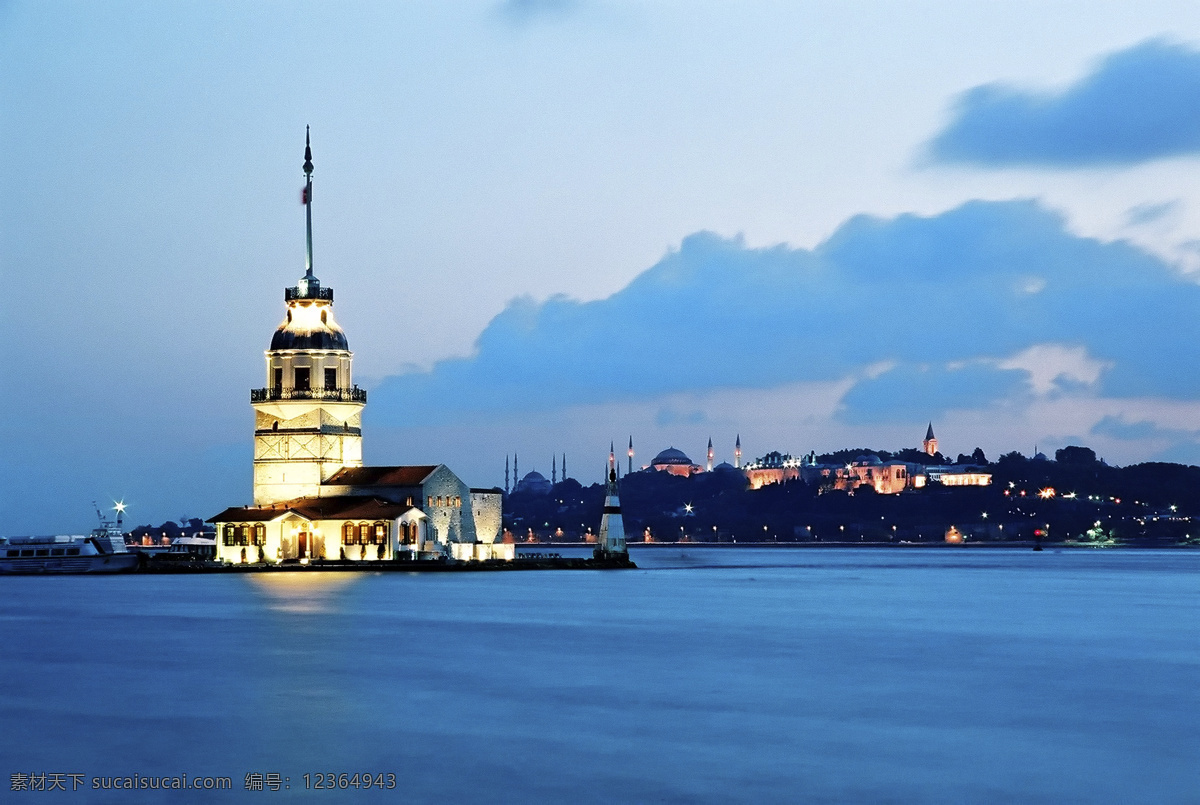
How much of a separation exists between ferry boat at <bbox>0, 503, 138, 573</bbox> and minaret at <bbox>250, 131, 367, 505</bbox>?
A: 12495mm

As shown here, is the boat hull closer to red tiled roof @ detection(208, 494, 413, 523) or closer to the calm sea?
red tiled roof @ detection(208, 494, 413, 523)

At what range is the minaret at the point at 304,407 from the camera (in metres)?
92.5

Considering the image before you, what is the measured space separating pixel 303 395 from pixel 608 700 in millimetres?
61935

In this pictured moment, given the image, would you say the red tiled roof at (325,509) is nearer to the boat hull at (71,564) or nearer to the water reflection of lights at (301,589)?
the water reflection of lights at (301,589)

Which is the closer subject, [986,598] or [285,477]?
[986,598]

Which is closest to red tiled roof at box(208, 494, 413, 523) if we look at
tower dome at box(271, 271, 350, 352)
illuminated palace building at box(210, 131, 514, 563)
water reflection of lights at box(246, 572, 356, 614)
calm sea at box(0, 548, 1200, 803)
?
illuminated palace building at box(210, 131, 514, 563)

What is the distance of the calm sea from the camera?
945 inches

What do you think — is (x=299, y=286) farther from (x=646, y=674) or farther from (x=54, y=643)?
(x=646, y=674)

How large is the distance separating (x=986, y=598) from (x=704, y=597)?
12.9 metres

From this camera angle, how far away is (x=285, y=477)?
303ft

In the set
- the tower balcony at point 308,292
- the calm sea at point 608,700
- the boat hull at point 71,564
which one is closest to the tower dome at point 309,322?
the tower balcony at point 308,292

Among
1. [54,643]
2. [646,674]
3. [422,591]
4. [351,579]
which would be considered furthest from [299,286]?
[646,674]

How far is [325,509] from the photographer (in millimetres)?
89375

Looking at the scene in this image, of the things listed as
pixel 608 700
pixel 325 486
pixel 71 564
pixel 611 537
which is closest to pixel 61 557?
pixel 71 564
